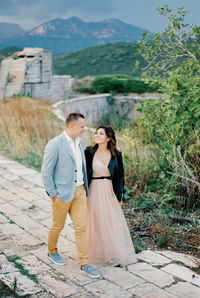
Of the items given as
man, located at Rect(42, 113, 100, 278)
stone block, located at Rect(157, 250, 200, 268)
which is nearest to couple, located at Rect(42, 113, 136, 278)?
man, located at Rect(42, 113, 100, 278)

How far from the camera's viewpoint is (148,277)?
343 centimetres

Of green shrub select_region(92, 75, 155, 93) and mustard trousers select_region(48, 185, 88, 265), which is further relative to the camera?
green shrub select_region(92, 75, 155, 93)

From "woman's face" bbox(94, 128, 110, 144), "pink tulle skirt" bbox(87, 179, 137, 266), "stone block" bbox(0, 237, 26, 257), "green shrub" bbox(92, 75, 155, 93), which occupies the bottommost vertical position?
"stone block" bbox(0, 237, 26, 257)

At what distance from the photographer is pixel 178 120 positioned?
18.1ft

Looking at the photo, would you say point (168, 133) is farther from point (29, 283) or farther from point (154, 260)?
point (29, 283)

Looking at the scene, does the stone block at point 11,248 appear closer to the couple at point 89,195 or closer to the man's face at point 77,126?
the couple at point 89,195

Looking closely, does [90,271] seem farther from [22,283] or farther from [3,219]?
[3,219]

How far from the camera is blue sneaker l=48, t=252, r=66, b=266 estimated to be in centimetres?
359

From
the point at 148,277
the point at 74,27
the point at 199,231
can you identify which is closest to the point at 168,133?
the point at 199,231

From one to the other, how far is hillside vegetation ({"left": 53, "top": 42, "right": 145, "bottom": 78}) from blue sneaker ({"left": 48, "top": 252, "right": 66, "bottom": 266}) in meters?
37.9

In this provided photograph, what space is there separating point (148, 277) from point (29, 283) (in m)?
1.07

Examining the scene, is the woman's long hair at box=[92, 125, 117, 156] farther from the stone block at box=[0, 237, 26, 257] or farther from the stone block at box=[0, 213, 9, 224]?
the stone block at box=[0, 213, 9, 224]

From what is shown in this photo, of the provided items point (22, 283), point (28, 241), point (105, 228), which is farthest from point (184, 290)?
point (28, 241)

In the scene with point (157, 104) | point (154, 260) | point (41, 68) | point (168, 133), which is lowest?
point (154, 260)
